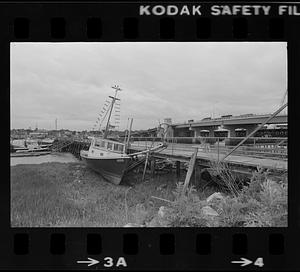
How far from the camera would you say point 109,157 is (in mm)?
2344

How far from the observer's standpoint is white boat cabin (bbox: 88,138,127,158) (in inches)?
90.2

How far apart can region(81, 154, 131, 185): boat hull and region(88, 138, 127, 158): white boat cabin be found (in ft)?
0.19

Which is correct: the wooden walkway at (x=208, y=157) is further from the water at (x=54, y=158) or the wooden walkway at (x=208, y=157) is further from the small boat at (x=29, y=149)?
the small boat at (x=29, y=149)

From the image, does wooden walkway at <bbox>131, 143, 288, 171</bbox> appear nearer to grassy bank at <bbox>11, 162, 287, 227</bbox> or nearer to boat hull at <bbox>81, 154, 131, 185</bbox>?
grassy bank at <bbox>11, 162, 287, 227</bbox>

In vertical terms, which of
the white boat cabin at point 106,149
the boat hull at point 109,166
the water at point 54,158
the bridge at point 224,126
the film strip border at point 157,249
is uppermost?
the bridge at point 224,126

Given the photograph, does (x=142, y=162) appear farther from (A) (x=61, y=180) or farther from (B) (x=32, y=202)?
(B) (x=32, y=202)

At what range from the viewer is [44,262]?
5.99 ft

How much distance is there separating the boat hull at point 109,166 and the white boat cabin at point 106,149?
0.06 metres

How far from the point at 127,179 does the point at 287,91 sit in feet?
5.87

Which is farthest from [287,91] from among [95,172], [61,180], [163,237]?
[61,180]

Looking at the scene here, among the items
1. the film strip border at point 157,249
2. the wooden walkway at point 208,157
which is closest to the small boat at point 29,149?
the film strip border at point 157,249

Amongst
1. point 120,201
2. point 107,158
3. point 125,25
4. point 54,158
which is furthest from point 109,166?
point 125,25

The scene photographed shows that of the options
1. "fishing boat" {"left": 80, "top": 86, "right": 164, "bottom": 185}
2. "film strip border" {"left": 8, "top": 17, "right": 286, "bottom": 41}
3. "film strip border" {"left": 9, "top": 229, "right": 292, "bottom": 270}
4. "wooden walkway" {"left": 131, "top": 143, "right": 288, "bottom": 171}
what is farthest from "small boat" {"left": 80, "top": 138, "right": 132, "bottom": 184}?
"film strip border" {"left": 8, "top": 17, "right": 286, "bottom": 41}

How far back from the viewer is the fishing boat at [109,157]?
225 cm
